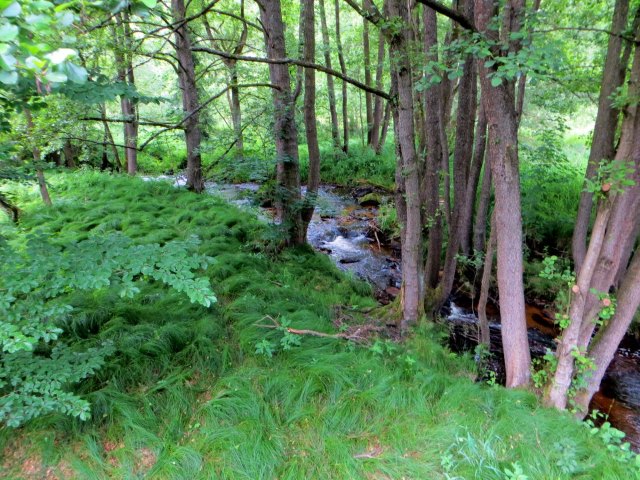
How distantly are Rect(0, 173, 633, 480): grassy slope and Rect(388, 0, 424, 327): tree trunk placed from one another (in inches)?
28.3

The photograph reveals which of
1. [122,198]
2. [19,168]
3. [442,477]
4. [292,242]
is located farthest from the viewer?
[122,198]

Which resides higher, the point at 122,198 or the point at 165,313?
the point at 122,198

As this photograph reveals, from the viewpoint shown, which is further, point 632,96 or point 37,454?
point 632,96

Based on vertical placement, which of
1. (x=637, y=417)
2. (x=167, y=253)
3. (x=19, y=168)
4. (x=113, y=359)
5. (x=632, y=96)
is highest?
(x=632, y=96)

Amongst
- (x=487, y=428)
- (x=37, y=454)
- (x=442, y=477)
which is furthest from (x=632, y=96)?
(x=37, y=454)

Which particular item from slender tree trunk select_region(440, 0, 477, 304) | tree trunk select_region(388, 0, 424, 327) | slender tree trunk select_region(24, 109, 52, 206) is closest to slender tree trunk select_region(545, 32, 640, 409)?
tree trunk select_region(388, 0, 424, 327)

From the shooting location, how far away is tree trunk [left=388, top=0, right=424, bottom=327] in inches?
145

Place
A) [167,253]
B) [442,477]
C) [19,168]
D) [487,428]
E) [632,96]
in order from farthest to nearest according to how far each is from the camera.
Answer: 1. [19,168]
2. [632,96]
3. [487,428]
4. [167,253]
5. [442,477]

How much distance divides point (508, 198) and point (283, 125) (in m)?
3.49

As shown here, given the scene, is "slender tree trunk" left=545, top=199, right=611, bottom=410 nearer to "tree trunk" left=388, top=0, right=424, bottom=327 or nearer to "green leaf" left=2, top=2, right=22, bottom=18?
"tree trunk" left=388, top=0, right=424, bottom=327

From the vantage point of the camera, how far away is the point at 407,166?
13.2 feet

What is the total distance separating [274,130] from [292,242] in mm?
1917

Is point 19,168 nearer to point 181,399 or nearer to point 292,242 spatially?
point 181,399

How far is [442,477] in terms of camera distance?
2105 mm
